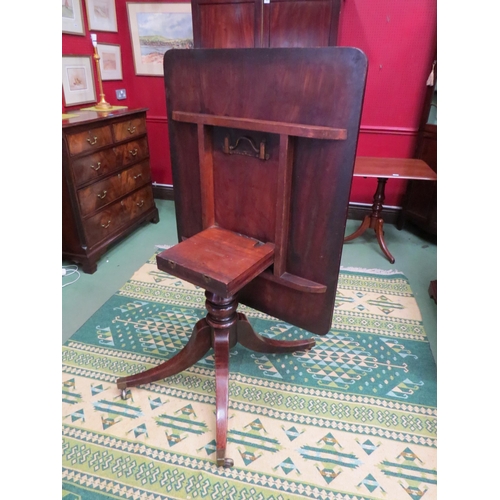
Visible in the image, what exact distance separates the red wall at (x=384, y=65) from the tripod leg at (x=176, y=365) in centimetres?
221

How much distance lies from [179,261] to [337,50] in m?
0.76

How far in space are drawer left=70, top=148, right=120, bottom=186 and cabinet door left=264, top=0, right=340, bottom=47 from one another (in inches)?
55.0

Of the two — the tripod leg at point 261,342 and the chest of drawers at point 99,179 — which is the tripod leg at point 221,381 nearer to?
the tripod leg at point 261,342

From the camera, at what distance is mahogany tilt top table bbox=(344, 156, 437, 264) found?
2.40m

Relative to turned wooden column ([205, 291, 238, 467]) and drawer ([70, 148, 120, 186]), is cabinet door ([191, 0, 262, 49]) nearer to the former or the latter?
drawer ([70, 148, 120, 186])

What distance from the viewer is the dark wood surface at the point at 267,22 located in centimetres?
230

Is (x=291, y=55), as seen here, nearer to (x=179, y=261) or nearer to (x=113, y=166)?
(x=179, y=261)

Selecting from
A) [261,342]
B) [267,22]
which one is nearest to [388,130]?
[267,22]

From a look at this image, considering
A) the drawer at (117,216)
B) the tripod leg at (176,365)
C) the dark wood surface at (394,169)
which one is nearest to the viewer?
the tripod leg at (176,365)

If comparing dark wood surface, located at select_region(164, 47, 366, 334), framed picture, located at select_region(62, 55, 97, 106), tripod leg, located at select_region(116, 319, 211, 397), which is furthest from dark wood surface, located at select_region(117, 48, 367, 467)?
framed picture, located at select_region(62, 55, 97, 106)

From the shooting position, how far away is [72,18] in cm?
268

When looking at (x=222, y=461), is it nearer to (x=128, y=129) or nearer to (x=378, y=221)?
(x=378, y=221)

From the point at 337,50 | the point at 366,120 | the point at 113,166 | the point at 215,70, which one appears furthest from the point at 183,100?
the point at 366,120

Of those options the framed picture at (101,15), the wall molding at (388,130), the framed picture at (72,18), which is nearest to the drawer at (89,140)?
the framed picture at (72,18)
